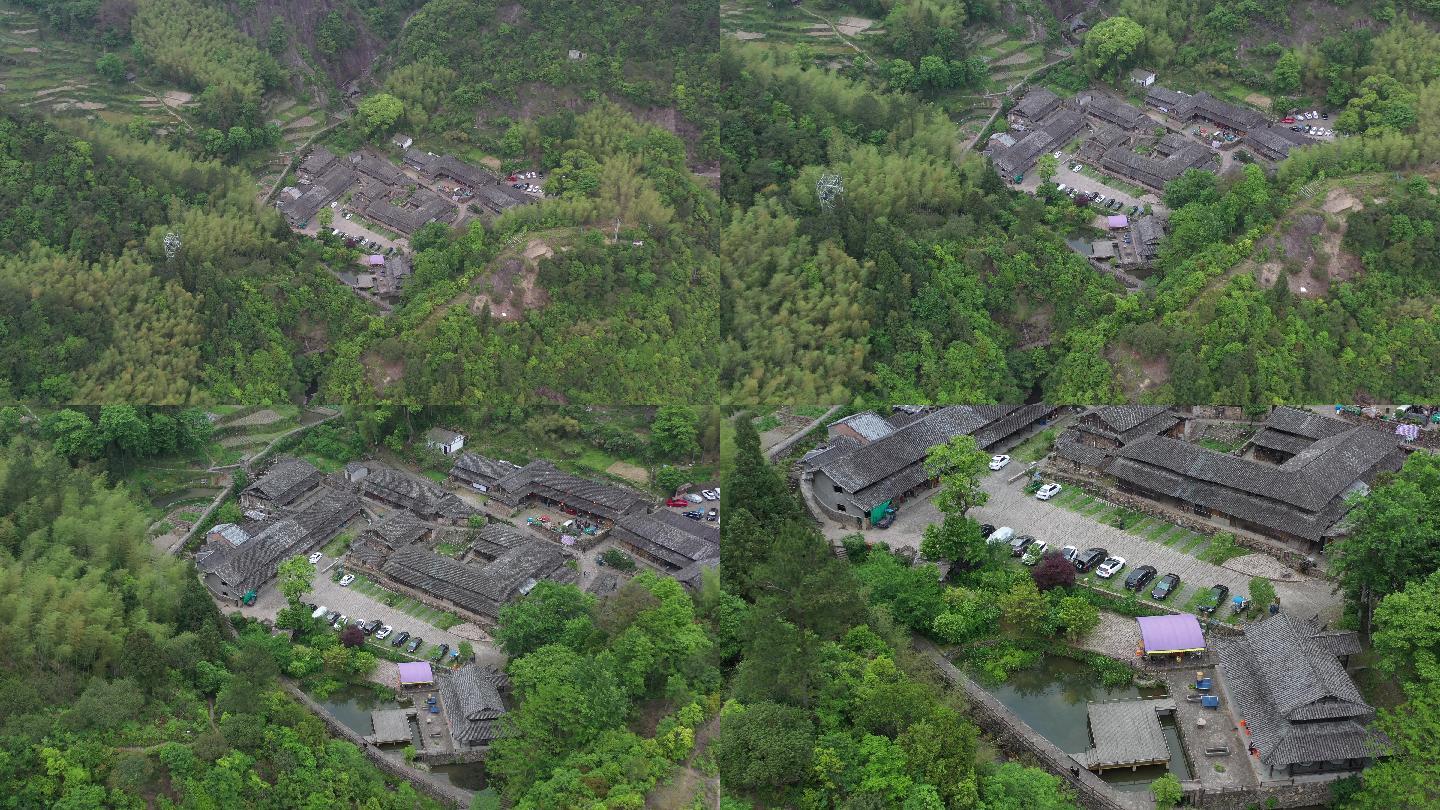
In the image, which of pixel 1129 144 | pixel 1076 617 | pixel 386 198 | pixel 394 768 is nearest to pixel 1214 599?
pixel 1076 617

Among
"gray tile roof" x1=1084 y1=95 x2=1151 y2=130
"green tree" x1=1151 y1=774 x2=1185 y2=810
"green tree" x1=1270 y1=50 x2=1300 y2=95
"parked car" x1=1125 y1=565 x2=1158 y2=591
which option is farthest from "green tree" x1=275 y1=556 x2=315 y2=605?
"green tree" x1=1270 y1=50 x2=1300 y2=95

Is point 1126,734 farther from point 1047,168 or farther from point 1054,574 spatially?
point 1047,168

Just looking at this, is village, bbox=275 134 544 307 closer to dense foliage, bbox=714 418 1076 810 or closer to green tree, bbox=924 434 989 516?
green tree, bbox=924 434 989 516

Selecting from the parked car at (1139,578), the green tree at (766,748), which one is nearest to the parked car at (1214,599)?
the parked car at (1139,578)

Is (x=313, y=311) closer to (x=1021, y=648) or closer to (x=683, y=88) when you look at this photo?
(x=683, y=88)

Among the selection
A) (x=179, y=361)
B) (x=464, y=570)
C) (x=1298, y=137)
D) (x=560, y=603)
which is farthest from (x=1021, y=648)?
(x=1298, y=137)

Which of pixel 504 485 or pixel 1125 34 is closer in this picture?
pixel 504 485
